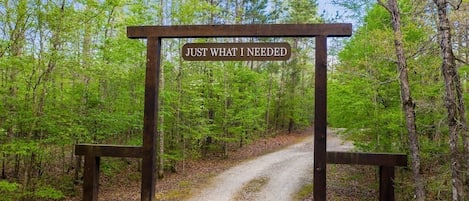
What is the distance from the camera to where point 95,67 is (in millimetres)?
7875

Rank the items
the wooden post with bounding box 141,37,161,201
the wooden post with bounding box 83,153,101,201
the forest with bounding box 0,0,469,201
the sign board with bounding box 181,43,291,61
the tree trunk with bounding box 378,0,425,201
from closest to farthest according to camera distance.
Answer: the sign board with bounding box 181,43,291,61
the wooden post with bounding box 141,37,161,201
the wooden post with bounding box 83,153,101,201
the forest with bounding box 0,0,469,201
the tree trunk with bounding box 378,0,425,201

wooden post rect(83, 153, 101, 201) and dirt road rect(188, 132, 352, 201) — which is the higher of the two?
wooden post rect(83, 153, 101, 201)

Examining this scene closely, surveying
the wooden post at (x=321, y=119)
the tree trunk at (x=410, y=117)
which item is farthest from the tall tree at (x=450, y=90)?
the wooden post at (x=321, y=119)

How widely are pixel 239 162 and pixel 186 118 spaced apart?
130 inches

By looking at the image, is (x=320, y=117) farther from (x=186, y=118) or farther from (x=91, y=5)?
(x=186, y=118)

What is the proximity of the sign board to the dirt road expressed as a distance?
4598 mm

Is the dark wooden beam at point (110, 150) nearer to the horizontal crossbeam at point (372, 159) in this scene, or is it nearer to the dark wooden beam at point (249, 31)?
the dark wooden beam at point (249, 31)

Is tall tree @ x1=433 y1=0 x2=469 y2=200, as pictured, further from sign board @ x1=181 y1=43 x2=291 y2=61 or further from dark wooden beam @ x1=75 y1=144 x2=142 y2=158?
dark wooden beam @ x1=75 y1=144 x2=142 y2=158

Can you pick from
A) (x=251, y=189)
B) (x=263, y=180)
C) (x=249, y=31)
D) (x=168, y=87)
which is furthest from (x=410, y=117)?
(x=168, y=87)

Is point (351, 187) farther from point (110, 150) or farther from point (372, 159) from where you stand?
point (110, 150)

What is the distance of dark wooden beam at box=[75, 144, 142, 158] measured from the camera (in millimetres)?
4625

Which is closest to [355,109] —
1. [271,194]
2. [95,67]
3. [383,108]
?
[383,108]

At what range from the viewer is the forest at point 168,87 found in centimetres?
560

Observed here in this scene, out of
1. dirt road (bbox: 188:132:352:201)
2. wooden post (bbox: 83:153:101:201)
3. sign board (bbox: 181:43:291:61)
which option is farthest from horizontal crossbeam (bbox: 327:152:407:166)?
dirt road (bbox: 188:132:352:201)
